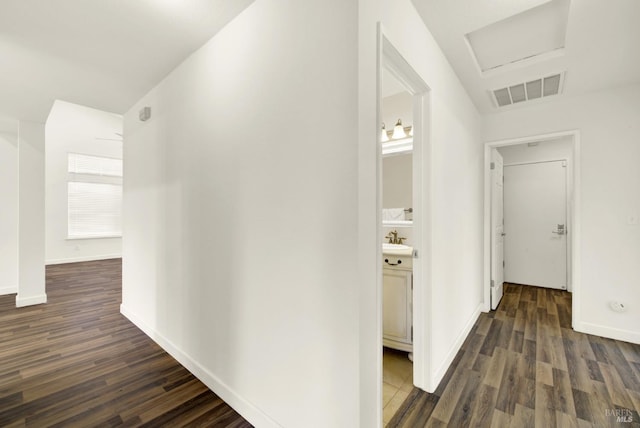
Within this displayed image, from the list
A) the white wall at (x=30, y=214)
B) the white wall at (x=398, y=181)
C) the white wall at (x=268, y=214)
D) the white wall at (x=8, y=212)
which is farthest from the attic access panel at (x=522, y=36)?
the white wall at (x=8, y=212)

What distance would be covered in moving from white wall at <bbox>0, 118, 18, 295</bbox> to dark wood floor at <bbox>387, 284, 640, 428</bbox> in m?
5.97

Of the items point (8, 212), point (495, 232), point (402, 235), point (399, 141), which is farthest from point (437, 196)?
point (8, 212)

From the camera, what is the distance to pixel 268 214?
1560 millimetres

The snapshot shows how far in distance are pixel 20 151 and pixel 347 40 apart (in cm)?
473

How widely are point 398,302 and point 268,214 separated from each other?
152 centimetres

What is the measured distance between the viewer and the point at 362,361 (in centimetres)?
118

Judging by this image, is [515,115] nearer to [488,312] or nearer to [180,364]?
[488,312]

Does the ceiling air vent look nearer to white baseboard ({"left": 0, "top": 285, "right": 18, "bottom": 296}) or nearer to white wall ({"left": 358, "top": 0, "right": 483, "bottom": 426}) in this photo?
white wall ({"left": 358, "top": 0, "right": 483, "bottom": 426})

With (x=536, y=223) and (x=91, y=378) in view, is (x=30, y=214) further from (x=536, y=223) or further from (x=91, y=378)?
(x=536, y=223)

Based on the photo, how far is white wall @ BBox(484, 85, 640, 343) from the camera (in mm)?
2754

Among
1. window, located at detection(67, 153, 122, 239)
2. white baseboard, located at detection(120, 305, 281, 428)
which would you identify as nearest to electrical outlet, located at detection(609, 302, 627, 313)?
white baseboard, located at detection(120, 305, 281, 428)

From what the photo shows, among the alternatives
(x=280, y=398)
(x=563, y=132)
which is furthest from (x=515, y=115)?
(x=280, y=398)

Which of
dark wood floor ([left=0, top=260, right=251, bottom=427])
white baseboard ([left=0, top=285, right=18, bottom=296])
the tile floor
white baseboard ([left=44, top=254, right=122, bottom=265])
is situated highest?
white baseboard ([left=44, top=254, right=122, bottom=265])

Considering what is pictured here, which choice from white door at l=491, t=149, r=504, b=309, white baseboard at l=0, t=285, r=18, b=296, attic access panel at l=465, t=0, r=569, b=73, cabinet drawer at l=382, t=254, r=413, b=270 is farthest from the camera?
white baseboard at l=0, t=285, r=18, b=296
